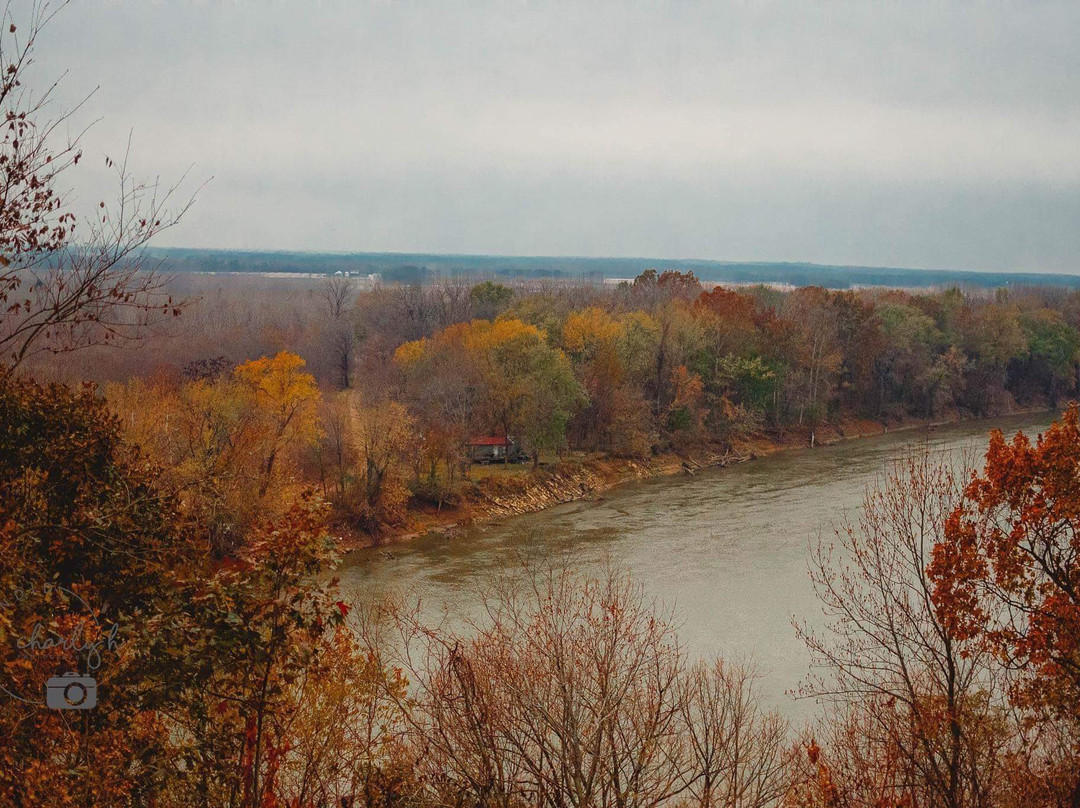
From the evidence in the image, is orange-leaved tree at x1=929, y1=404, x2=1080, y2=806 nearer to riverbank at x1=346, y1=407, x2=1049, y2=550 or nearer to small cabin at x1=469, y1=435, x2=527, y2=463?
riverbank at x1=346, y1=407, x2=1049, y2=550

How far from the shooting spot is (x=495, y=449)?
3925cm

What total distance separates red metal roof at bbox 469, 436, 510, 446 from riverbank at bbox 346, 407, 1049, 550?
1.38 meters

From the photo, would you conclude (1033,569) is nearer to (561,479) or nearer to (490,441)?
(561,479)

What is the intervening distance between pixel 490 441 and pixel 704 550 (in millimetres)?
13237

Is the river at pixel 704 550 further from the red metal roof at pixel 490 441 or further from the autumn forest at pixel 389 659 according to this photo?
the red metal roof at pixel 490 441

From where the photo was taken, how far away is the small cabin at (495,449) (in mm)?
38844

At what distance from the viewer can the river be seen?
20.8 metres

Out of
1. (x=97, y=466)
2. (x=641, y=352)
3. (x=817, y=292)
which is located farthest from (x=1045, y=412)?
(x=97, y=466)

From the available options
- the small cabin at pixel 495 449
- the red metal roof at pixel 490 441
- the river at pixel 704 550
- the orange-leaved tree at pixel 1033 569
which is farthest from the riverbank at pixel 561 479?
the orange-leaved tree at pixel 1033 569

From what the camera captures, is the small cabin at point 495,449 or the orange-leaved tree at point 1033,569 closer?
the orange-leaved tree at point 1033,569

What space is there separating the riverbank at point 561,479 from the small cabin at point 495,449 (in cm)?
102

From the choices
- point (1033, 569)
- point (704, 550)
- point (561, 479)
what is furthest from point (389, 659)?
A: point (561, 479)

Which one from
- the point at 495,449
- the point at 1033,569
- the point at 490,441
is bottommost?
the point at 495,449

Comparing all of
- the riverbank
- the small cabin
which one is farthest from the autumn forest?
the small cabin
